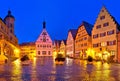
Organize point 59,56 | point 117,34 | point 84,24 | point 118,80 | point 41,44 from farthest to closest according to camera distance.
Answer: point 41,44 < point 84,24 < point 117,34 < point 59,56 < point 118,80

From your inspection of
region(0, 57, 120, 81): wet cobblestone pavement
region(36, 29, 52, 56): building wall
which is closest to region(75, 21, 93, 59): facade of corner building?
region(36, 29, 52, 56): building wall

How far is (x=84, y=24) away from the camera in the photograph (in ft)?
292

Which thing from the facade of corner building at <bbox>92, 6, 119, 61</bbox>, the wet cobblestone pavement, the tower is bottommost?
the wet cobblestone pavement

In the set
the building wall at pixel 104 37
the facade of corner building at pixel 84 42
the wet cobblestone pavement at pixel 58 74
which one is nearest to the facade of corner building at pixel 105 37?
the building wall at pixel 104 37

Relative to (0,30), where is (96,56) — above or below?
below

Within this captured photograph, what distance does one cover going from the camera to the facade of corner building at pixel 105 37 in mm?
62000

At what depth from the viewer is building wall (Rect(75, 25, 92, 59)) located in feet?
274

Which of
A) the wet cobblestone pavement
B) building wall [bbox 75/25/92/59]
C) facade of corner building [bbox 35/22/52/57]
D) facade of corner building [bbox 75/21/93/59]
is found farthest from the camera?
facade of corner building [bbox 35/22/52/57]

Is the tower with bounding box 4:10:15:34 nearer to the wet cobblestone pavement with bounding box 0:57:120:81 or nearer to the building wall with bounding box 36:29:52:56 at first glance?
the building wall with bounding box 36:29:52:56

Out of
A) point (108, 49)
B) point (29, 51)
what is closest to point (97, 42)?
point (108, 49)

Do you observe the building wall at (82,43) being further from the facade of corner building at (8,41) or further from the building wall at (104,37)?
the facade of corner building at (8,41)

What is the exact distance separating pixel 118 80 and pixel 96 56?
188 ft

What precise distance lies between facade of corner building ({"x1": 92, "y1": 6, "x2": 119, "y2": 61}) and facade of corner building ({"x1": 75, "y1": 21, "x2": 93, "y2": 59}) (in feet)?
16.3

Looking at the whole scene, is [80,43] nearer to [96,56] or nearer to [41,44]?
[96,56]
